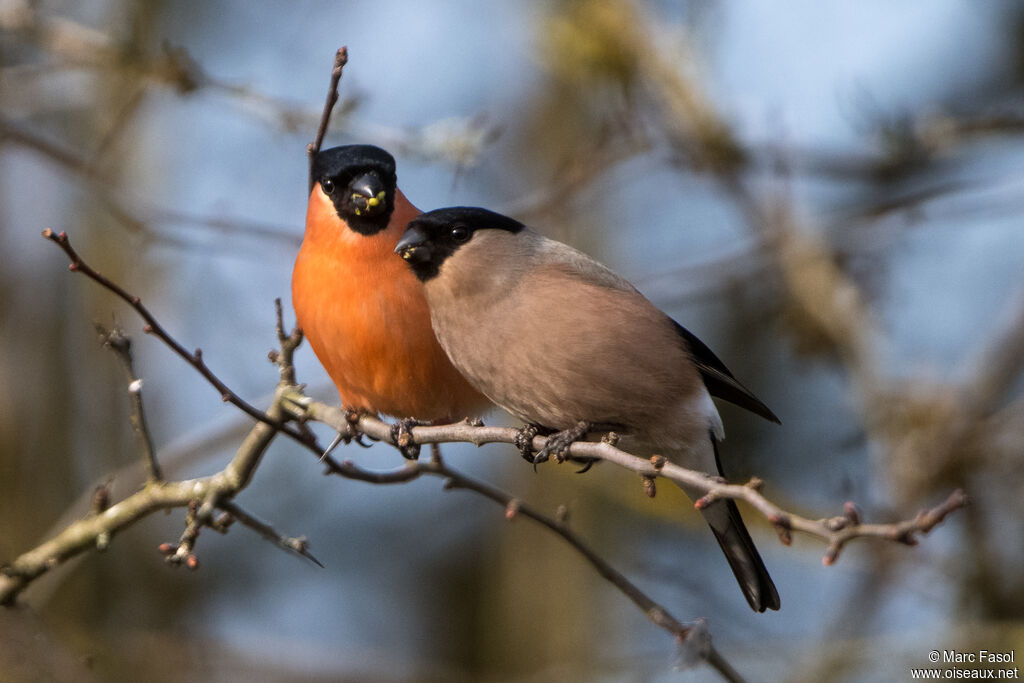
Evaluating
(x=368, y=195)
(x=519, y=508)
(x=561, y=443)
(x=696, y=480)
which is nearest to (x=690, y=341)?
(x=561, y=443)

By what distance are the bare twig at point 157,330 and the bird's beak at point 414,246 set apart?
667 millimetres

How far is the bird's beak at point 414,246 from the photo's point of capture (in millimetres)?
3166

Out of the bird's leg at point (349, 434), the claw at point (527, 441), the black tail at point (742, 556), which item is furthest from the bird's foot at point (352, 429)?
the black tail at point (742, 556)

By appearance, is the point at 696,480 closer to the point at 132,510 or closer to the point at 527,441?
the point at 527,441

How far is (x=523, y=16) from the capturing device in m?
8.12

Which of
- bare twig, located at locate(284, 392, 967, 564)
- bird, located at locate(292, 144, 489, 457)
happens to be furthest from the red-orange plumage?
bare twig, located at locate(284, 392, 967, 564)

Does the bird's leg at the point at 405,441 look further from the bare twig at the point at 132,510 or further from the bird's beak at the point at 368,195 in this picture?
the bird's beak at the point at 368,195

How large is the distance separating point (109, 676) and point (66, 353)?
2.53 meters

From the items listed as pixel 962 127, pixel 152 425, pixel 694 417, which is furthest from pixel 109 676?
pixel 962 127

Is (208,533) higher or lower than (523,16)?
lower

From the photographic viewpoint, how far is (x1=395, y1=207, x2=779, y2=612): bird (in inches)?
117

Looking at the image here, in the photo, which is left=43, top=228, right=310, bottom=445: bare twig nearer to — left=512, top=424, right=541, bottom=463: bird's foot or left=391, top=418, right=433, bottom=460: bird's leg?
left=391, top=418, right=433, bottom=460: bird's leg

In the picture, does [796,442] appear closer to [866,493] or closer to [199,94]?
[866,493]

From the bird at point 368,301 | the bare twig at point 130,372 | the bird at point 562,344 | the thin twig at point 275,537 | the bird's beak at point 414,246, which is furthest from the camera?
the bird at point 368,301
